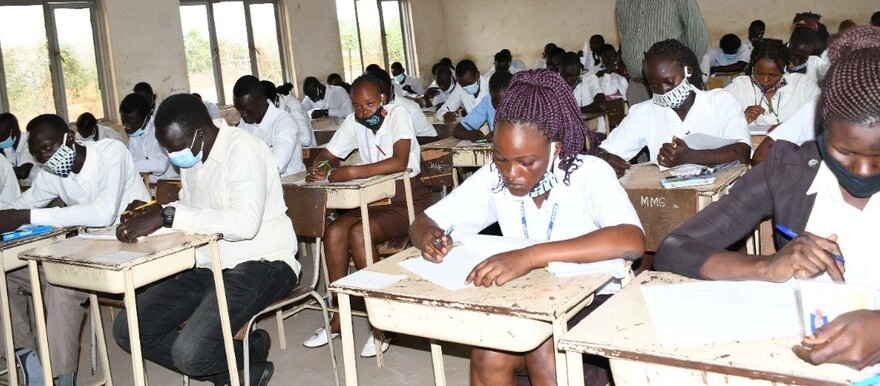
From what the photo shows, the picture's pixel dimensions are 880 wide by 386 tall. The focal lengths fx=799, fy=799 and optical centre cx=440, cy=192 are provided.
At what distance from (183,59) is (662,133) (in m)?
8.02

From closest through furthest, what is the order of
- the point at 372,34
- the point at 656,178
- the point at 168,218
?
the point at 168,218 < the point at 656,178 < the point at 372,34

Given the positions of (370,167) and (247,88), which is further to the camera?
(247,88)

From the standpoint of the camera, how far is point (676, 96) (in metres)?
3.33

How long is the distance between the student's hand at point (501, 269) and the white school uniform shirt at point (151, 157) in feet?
13.4

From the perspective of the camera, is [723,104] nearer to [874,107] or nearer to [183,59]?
[874,107]

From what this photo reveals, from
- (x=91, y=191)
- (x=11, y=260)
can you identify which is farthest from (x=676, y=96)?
(x=11, y=260)

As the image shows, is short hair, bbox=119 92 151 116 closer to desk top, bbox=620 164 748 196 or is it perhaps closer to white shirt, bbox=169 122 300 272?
white shirt, bbox=169 122 300 272

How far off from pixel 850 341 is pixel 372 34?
41.7ft

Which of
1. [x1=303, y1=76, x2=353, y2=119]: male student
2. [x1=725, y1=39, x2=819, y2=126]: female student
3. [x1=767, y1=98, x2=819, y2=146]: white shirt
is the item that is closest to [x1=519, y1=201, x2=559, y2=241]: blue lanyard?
[x1=767, y1=98, x2=819, y2=146]: white shirt

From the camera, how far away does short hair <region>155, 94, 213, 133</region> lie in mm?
2842

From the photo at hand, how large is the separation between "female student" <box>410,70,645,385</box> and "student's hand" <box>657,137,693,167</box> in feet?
3.51

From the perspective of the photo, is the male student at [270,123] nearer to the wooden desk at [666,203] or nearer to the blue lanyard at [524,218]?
the wooden desk at [666,203]

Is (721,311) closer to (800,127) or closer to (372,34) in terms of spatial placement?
(800,127)

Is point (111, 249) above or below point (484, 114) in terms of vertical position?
below
